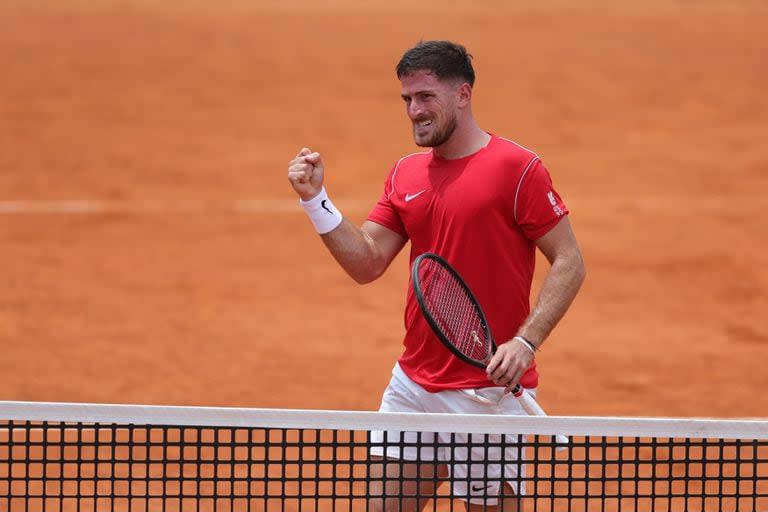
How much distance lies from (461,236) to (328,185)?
10931 millimetres

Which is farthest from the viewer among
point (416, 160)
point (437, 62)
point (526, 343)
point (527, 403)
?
point (416, 160)

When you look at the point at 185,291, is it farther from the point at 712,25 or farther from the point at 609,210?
the point at 712,25

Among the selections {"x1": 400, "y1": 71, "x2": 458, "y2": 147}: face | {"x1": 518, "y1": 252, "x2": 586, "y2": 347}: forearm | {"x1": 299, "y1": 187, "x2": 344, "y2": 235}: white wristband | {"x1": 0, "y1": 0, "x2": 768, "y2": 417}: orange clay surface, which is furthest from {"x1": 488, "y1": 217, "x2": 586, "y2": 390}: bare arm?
{"x1": 0, "y1": 0, "x2": 768, "y2": 417}: orange clay surface

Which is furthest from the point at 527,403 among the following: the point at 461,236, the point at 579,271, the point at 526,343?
the point at 461,236

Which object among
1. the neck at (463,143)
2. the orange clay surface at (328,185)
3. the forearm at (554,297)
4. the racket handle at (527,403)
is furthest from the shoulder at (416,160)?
the orange clay surface at (328,185)

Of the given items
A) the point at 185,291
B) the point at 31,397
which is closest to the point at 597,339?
the point at 185,291

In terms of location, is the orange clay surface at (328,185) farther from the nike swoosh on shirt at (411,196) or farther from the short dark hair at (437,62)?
the short dark hair at (437,62)

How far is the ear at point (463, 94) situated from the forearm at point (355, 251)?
577 millimetres

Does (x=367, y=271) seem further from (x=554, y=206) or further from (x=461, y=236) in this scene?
(x=554, y=206)

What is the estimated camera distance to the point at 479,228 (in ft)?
14.3

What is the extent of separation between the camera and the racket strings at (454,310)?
4246mm

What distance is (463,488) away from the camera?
4469mm

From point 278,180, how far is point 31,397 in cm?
722

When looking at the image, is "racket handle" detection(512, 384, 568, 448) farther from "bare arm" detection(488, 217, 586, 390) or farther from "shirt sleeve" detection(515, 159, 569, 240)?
"shirt sleeve" detection(515, 159, 569, 240)
